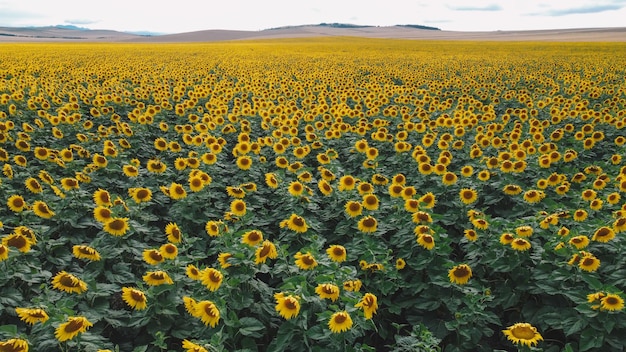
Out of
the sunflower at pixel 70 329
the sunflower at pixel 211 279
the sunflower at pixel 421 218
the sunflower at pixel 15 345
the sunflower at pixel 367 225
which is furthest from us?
the sunflower at pixel 367 225

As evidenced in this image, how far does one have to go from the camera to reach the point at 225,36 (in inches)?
4043

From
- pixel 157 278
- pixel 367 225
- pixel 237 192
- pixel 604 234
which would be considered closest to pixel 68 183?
pixel 237 192

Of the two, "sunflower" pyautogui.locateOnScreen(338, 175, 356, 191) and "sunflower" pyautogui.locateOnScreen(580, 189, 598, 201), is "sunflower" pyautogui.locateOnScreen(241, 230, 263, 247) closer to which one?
"sunflower" pyautogui.locateOnScreen(338, 175, 356, 191)

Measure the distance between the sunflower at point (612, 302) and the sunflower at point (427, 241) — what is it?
1329mm

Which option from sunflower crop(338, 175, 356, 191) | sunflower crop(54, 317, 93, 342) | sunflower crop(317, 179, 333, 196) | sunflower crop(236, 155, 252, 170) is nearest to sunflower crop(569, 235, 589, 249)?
sunflower crop(338, 175, 356, 191)

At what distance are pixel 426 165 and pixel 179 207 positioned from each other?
338 cm

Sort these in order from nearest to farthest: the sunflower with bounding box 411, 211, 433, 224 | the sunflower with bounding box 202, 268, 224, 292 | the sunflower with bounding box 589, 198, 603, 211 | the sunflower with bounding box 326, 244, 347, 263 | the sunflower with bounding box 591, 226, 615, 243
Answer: the sunflower with bounding box 202, 268, 224, 292 → the sunflower with bounding box 326, 244, 347, 263 → the sunflower with bounding box 591, 226, 615, 243 → the sunflower with bounding box 411, 211, 433, 224 → the sunflower with bounding box 589, 198, 603, 211

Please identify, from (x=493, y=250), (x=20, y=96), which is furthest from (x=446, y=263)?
(x=20, y=96)

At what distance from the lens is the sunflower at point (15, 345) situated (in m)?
2.43

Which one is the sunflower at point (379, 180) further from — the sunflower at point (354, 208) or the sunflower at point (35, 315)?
the sunflower at point (35, 315)

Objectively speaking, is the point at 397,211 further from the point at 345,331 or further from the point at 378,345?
the point at 345,331

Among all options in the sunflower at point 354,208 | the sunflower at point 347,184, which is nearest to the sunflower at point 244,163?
the sunflower at point 347,184

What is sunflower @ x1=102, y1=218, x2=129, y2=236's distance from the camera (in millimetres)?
3942

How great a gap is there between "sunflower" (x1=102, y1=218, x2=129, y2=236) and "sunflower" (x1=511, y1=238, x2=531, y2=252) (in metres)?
3.58
